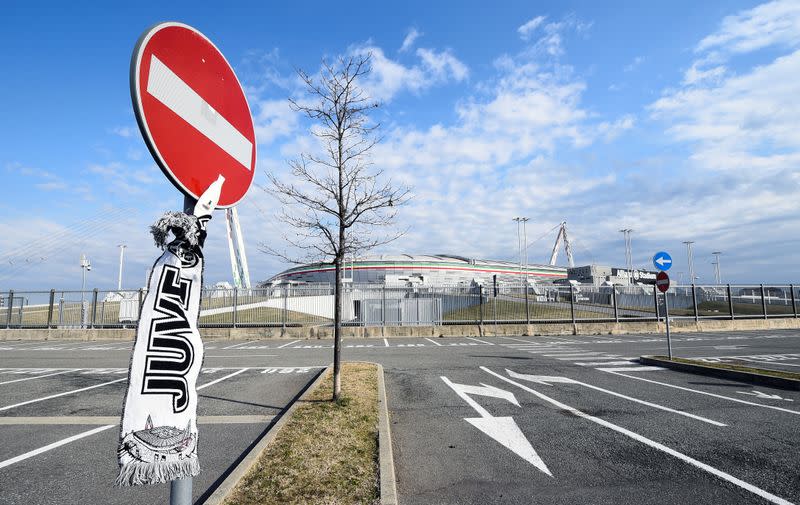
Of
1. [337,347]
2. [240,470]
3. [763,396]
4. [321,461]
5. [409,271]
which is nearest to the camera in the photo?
[240,470]

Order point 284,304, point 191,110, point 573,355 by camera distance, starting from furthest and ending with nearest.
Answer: point 284,304, point 573,355, point 191,110

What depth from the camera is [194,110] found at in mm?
1720

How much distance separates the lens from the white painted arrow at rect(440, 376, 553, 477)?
482 centimetres

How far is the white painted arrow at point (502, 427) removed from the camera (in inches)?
190

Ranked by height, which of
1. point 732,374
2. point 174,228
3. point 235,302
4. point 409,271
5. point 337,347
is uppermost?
point 409,271

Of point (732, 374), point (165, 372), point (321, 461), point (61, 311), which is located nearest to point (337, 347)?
point (321, 461)

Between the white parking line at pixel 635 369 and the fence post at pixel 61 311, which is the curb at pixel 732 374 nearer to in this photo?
the white parking line at pixel 635 369

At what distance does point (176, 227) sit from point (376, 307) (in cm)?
2285

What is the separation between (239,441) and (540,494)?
12.2 feet

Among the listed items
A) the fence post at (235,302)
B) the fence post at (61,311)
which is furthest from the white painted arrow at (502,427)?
the fence post at (61,311)

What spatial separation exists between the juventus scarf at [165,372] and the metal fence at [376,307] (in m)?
22.2

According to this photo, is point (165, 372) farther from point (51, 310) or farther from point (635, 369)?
point (51, 310)

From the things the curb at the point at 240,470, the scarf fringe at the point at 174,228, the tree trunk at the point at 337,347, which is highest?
the scarf fringe at the point at 174,228

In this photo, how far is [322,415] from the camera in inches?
239
